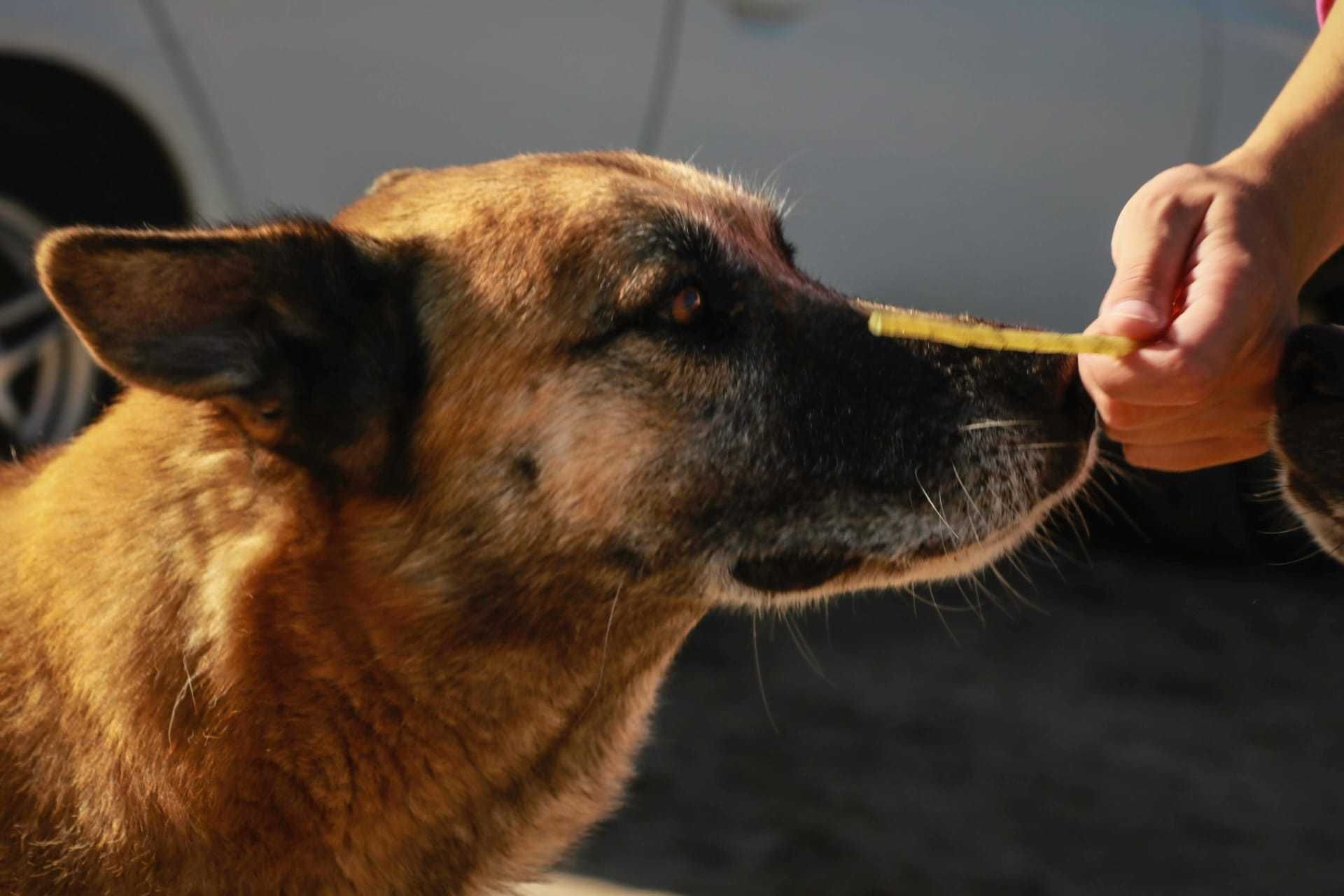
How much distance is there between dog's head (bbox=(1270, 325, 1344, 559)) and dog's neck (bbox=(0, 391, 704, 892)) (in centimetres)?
100

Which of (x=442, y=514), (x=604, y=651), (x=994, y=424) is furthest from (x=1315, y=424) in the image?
(x=442, y=514)

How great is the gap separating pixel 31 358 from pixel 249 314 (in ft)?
8.26

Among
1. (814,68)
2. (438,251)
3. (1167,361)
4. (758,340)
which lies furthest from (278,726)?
(814,68)

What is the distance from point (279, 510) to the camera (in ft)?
7.29

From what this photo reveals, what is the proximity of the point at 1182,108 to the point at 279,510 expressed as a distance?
339cm

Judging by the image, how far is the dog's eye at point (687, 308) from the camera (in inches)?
94.5

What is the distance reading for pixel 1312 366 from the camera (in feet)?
7.36

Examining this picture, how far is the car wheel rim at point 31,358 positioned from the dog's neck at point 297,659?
211 cm

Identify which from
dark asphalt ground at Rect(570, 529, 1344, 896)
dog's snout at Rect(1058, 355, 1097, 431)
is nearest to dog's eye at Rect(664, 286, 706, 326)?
dog's snout at Rect(1058, 355, 1097, 431)

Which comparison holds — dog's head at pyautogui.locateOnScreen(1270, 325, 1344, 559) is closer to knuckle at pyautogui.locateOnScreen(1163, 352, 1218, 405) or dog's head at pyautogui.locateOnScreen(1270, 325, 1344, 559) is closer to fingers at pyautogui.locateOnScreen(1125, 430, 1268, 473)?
fingers at pyautogui.locateOnScreen(1125, 430, 1268, 473)

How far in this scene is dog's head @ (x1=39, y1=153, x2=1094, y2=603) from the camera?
7.63 ft

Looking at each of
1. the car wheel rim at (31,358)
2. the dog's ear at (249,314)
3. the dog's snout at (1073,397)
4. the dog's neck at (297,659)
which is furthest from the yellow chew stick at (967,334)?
the car wheel rim at (31,358)

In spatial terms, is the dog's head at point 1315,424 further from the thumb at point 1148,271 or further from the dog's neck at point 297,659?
the dog's neck at point 297,659

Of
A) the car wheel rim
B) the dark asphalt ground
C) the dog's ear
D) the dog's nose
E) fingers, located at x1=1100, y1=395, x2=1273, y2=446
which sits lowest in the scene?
the dark asphalt ground
